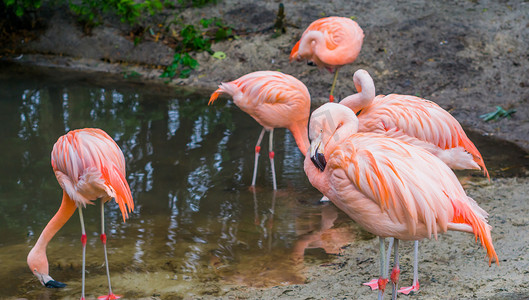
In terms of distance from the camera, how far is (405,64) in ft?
25.7

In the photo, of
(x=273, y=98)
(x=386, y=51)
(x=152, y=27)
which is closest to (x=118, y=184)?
(x=273, y=98)

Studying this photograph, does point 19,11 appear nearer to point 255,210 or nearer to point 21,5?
point 21,5

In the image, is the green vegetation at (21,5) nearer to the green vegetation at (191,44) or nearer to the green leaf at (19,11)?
the green leaf at (19,11)

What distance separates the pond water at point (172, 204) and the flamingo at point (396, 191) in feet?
3.42

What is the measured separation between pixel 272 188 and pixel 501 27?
14.9ft

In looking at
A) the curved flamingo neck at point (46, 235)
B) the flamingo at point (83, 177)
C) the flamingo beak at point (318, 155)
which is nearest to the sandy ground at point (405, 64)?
the flamingo beak at point (318, 155)

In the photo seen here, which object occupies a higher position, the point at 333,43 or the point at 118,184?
the point at 333,43

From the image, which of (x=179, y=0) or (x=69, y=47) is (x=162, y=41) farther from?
(x=69, y=47)

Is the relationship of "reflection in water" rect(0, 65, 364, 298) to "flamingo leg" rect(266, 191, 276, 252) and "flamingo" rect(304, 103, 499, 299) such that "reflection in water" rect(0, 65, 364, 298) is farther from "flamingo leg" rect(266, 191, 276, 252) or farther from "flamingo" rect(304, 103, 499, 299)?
"flamingo" rect(304, 103, 499, 299)

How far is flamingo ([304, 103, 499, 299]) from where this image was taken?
2947 millimetres

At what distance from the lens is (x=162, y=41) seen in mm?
9141

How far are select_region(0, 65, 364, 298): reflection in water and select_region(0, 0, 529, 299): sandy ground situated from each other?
53 centimetres

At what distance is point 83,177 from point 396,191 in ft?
6.36

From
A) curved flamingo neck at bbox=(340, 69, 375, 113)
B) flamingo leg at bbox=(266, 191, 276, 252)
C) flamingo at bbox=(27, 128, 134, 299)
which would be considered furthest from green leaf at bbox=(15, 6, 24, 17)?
curved flamingo neck at bbox=(340, 69, 375, 113)
